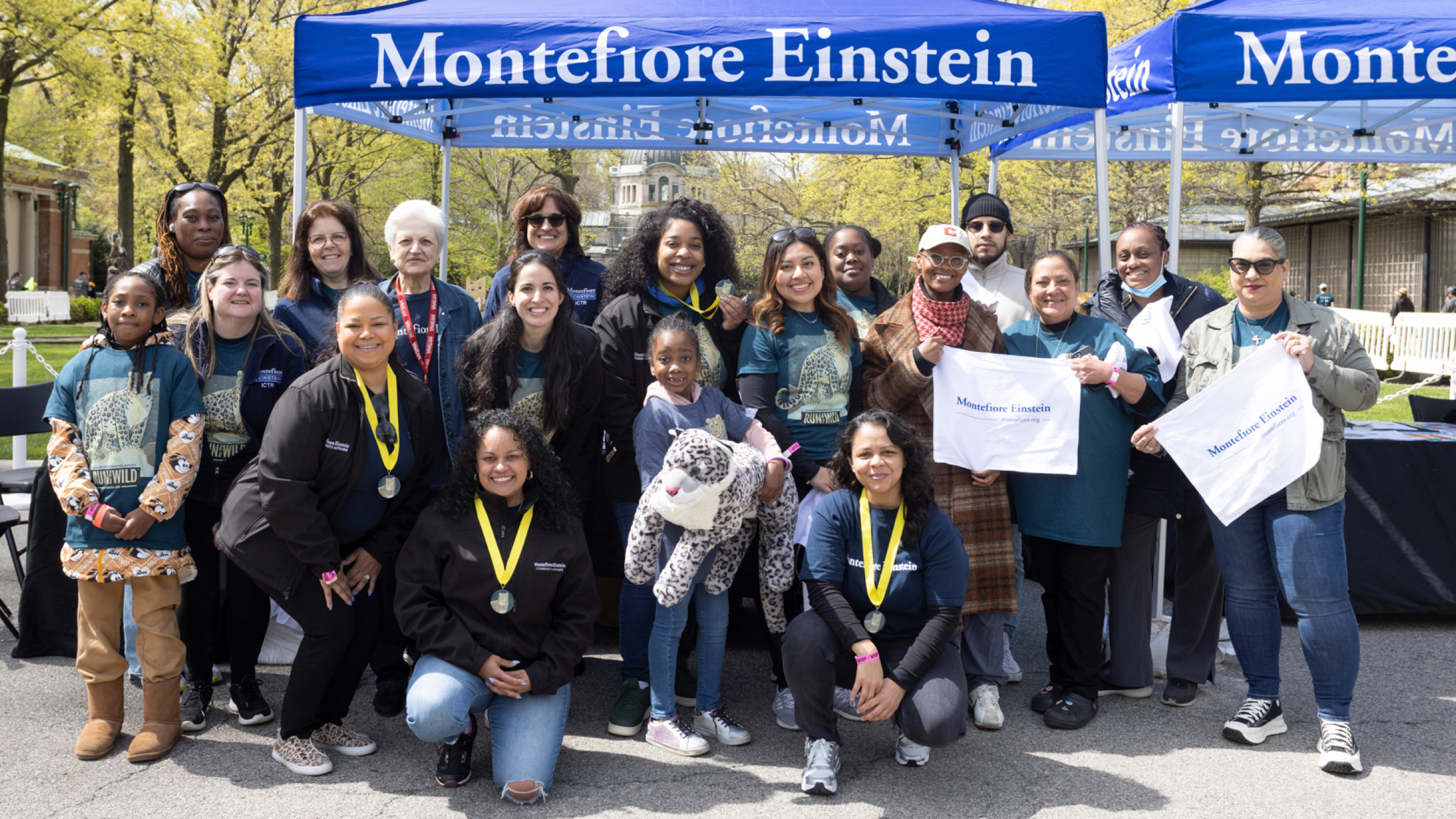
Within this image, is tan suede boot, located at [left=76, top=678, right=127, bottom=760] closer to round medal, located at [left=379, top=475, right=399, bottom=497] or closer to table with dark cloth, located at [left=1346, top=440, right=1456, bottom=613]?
round medal, located at [left=379, top=475, right=399, bottom=497]

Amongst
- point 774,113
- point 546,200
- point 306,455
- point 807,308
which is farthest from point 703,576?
point 774,113

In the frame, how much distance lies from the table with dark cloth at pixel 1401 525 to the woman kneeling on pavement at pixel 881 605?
10.1 ft

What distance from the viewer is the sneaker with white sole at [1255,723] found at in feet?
13.1

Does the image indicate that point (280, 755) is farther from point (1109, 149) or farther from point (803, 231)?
point (1109, 149)

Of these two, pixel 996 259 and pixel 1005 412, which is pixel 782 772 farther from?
pixel 996 259

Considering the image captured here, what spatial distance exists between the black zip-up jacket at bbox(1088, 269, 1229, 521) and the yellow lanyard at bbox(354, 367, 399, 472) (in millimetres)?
3041

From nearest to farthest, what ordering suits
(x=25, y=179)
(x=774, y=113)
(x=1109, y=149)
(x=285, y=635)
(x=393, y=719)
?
(x=393, y=719) → (x=285, y=635) → (x=774, y=113) → (x=1109, y=149) → (x=25, y=179)

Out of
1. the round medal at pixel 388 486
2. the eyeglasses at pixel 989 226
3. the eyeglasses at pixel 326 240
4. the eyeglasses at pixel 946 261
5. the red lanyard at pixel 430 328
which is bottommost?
the round medal at pixel 388 486

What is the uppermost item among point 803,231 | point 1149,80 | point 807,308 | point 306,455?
point 1149,80

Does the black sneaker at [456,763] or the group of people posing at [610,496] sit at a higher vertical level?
the group of people posing at [610,496]

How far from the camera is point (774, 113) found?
23.2 ft

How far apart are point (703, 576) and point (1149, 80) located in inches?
131

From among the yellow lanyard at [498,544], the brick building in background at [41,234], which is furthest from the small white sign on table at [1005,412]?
the brick building in background at [41,234]

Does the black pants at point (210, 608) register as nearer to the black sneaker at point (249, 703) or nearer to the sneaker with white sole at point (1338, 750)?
the black sneaker at point (249, 703)
